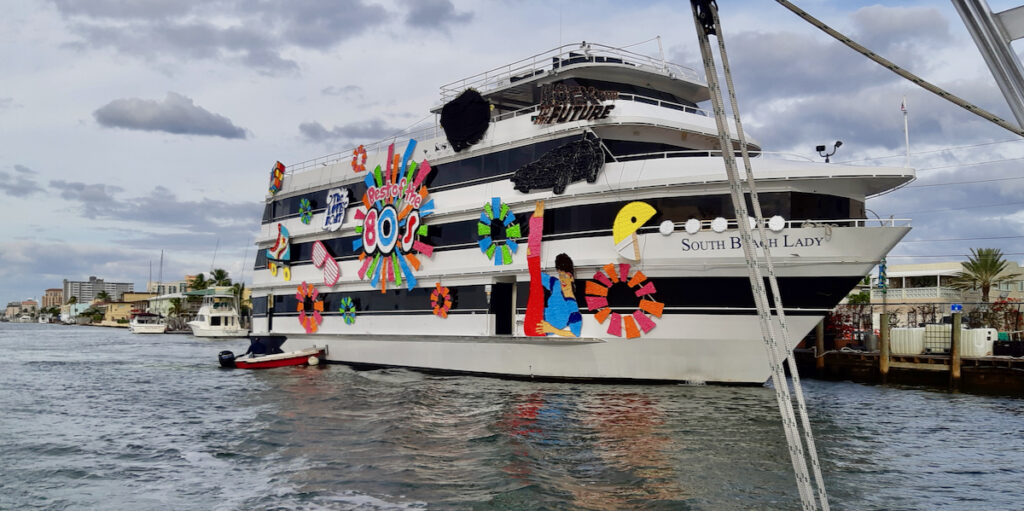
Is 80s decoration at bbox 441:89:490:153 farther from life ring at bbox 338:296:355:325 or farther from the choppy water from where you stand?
the choppy water

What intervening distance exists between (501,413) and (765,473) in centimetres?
537

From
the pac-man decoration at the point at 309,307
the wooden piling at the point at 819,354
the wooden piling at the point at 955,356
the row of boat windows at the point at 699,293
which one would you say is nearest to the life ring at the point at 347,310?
the pac-man decoration at the point at 309,307

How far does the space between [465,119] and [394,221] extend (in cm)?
380

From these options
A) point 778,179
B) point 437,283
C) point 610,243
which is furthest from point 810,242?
point 437,283

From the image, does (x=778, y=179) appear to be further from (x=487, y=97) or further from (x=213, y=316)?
(x=213, y=316)

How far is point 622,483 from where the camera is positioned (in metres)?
8.64

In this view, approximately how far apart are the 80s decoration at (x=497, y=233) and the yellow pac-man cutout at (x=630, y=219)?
277 cm

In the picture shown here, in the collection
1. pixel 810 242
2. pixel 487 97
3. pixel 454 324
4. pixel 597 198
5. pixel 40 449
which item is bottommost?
pixel 40 449

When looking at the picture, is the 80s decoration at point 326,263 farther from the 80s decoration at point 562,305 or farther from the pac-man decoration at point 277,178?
the 80s decoration at point 562,305

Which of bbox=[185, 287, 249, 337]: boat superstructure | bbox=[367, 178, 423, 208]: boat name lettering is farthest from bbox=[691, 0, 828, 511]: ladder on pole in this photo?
bbox=[185, 287, 249, 337]: boat superstructure

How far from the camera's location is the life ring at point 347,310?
23.0 metres

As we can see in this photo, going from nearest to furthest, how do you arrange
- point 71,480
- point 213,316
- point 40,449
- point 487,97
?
point 71,480 < point 40,449 < point 487,97 < point 213,316

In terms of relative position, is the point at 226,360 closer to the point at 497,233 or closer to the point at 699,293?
the point at 497,233

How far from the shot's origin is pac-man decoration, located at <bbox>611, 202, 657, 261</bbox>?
1584cm
